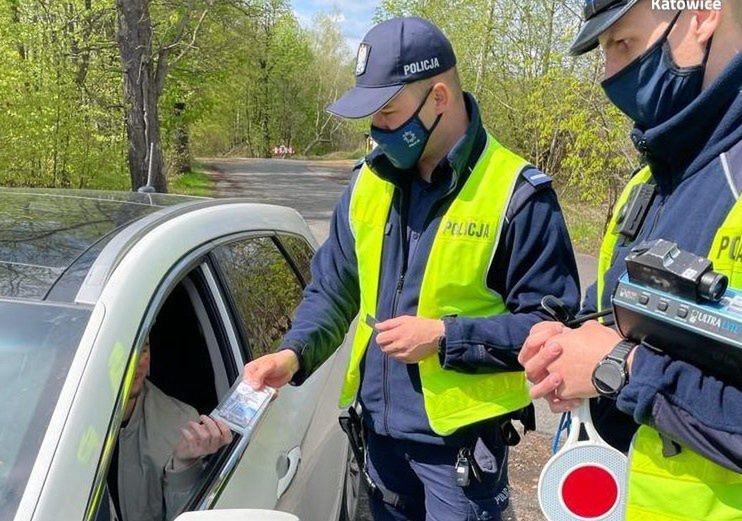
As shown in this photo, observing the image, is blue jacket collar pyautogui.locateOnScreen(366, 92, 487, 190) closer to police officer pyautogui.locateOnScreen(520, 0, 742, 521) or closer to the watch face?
police officer pyautogui.locateOnScreen(520, 0, 742, 521)

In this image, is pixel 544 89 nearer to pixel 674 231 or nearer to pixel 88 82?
pixel 88 82

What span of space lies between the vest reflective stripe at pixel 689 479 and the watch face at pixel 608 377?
5.0 inches

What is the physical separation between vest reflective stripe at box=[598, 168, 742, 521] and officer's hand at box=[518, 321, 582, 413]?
168 millimetres

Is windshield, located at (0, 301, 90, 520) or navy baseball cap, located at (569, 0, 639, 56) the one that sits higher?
navy baseball cap, located at (569, 0, 639, 56)

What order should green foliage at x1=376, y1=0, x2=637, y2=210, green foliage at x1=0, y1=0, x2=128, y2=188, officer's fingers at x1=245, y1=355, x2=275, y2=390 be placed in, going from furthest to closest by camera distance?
green foliage at x1=376, y1=0, x2=637, y2=210, green foliage at x1=0, y1=0, x2=128, y2=188, officer's fingers at x1=245, y1=355, x2=275, y2=390

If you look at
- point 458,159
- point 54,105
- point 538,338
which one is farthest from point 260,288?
point 54,105

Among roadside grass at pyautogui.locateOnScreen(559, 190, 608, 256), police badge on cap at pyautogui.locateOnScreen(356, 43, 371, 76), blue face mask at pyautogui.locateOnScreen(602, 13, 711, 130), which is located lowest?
roadside grass at pyautogui.locateOnScreen(559, 190, 608, 256)

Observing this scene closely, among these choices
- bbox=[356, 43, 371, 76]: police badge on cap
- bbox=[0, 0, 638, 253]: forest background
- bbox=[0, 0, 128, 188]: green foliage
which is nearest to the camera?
bbox=[356, 43, 371, 76]: police badge on cap

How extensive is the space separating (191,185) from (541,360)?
22582 millimetres

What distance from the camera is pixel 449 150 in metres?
2.10

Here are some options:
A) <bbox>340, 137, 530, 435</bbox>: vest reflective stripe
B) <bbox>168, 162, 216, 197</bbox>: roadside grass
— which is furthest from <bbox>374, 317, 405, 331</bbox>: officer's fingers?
<bbox>168, 162, 216, 197</bbox>: roadside grass

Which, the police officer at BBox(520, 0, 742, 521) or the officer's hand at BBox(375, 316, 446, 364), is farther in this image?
the officer's hand at BBox(375, 316, 446, 364)

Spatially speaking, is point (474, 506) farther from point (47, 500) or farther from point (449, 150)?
point (47, 500)

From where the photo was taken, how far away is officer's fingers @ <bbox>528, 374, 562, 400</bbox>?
4.47 ft
